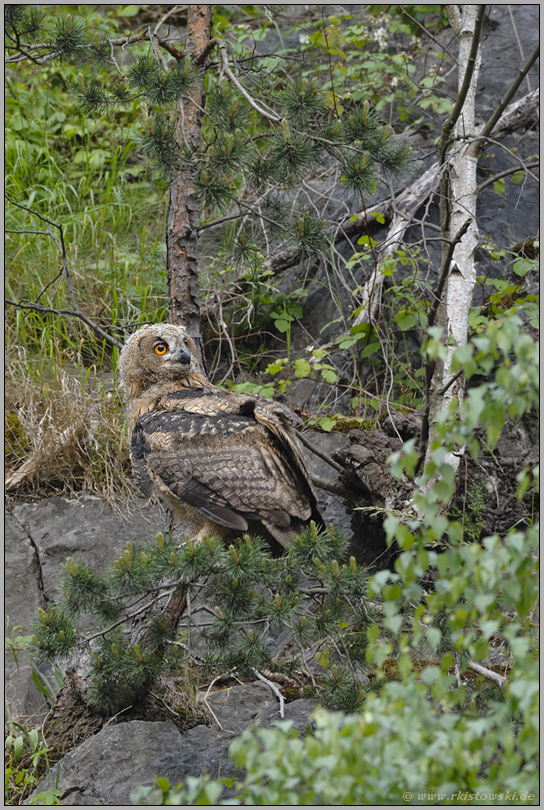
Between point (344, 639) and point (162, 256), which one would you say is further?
point (162, 256)

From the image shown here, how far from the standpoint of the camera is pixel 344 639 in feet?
10.7

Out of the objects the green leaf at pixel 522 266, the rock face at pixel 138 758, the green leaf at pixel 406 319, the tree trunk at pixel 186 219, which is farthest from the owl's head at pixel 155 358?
the green leaf at pixel 522 266

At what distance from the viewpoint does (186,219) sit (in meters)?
4.32

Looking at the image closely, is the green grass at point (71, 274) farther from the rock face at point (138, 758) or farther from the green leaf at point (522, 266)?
the green leaf at point (522, 266)

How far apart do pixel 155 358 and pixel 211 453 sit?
76cm

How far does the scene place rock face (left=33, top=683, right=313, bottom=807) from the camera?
11.3 feet

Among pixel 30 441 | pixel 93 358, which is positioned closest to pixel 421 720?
pixel 30 441

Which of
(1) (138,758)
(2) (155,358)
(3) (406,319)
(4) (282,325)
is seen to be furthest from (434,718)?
(4) (282,325)

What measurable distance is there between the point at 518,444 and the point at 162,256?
3442 millimetres

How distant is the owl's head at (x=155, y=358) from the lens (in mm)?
4137

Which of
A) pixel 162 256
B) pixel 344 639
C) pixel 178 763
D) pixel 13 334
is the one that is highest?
pixel 162 256

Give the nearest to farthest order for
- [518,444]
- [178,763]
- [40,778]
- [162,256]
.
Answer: [178,763] → [40,778] → [518,444] → [162,256]

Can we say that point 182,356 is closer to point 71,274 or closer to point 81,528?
point 81,528

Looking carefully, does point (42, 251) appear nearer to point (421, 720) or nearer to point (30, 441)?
point (30, 441)
